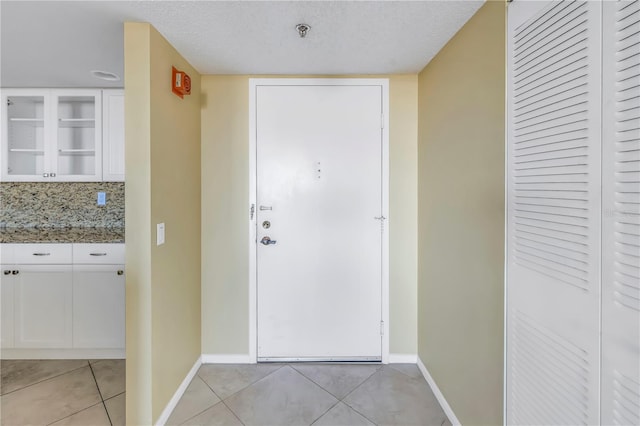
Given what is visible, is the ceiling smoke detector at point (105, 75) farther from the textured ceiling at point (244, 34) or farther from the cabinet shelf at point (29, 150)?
the cabinet shelf at point (29, 150)

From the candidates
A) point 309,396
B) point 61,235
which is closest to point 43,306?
point 61,235

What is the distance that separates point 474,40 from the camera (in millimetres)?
1393

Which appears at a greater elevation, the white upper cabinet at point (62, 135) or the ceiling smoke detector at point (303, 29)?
the ceiling smoke detector at point (303, 29)

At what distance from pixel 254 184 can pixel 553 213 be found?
1775 millimetres

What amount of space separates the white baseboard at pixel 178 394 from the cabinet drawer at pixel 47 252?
1284mm

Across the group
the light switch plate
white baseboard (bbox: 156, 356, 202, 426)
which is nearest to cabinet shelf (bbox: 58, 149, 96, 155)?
the light switch plate

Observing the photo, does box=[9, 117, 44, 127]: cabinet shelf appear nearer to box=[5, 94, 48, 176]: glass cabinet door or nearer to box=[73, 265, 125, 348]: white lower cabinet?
box=[5, 94, 48, 176]: glass cabinet door

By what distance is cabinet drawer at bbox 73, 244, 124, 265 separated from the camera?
2.14 m

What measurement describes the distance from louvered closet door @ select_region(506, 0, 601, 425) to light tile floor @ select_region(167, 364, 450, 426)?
0.74 metres

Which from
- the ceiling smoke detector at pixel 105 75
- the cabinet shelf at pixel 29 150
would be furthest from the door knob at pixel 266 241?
the cabinet shelf at pixel 29 150

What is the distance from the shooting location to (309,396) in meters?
1.82

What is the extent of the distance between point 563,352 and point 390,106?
5.87 ft

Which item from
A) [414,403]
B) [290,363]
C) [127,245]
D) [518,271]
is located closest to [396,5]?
[518,271]

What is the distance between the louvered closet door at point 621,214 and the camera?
0.71 metres
